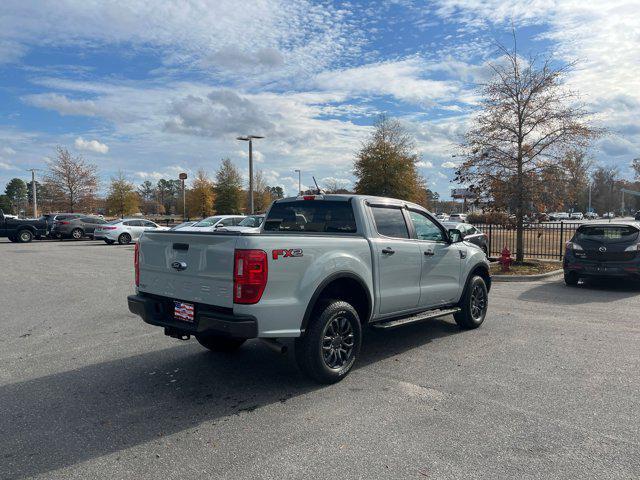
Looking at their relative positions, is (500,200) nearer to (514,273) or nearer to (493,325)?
(514,273)

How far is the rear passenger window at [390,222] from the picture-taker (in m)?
5.72

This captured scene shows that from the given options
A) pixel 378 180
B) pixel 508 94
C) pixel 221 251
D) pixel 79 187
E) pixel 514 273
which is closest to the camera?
pixel 221 251

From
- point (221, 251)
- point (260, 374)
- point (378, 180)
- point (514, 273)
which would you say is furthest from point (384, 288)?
point (378, 180)

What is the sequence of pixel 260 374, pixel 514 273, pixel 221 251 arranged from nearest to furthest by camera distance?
1. pixel 221 251
2. pixel 260 374
3. pixel 514 273

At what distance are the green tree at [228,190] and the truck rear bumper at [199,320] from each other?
44.5 m

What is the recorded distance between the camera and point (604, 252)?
11.0 m

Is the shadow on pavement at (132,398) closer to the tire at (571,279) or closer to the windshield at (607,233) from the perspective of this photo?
the tire at (571,279)

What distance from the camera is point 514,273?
13.5 metres

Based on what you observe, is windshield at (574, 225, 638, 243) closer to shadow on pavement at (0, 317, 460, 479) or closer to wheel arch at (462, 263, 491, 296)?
wheel arch at (462, 263, 491, 296)

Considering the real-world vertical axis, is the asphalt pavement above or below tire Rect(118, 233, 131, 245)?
below

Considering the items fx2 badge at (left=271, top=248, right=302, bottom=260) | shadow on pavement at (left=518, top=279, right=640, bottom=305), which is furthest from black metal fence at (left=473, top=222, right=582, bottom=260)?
fx2 badge at (left=271, top=248, right=302, bottom=260)

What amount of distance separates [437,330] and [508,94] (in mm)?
9930

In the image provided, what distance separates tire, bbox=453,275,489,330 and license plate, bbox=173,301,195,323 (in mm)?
3965

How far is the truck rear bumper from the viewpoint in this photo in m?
4.20
